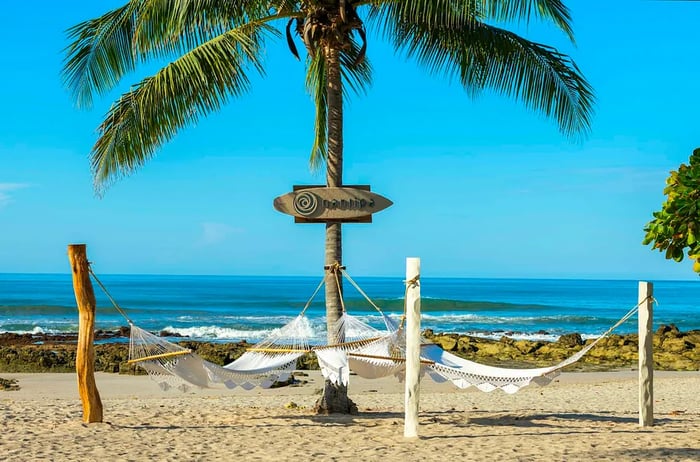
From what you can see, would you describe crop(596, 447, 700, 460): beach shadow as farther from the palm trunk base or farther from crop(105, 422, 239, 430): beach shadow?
crop(105, 422, 239, 430): beach shadow

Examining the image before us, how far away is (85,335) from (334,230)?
6.15 feet

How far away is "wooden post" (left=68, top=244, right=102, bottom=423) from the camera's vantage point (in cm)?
545

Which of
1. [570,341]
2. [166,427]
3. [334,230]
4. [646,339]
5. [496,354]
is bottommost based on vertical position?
[166,427]

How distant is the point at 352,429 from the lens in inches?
217

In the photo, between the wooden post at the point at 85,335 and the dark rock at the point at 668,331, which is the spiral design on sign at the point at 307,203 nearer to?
the wooden post at the point at 85,335

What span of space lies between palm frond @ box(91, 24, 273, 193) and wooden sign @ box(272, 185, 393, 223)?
97cm

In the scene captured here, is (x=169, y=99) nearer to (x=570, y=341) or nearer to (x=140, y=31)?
(x=140, y=31)

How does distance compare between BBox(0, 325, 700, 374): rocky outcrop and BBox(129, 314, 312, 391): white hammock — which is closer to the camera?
BBox(129, 314, 312, 391): white hammock

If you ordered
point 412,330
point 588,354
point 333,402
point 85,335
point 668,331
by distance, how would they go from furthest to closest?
point 668,331, point 588,354, point 333,402, point 85,335, point 412,330

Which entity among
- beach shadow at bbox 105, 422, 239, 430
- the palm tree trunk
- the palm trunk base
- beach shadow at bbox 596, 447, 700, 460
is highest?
the palm tree trunk

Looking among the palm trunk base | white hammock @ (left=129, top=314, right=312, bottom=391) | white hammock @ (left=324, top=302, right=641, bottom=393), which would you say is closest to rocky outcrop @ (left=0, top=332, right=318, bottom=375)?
the palm trunk base

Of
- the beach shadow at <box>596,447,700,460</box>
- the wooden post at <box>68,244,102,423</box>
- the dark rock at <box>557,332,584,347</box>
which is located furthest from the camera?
the dark rock at <box>557,332,584,347</box>

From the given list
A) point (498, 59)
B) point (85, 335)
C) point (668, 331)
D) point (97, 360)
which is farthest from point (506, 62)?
point (668, 331)

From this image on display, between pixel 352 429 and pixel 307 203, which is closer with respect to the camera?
pixel 352 429
